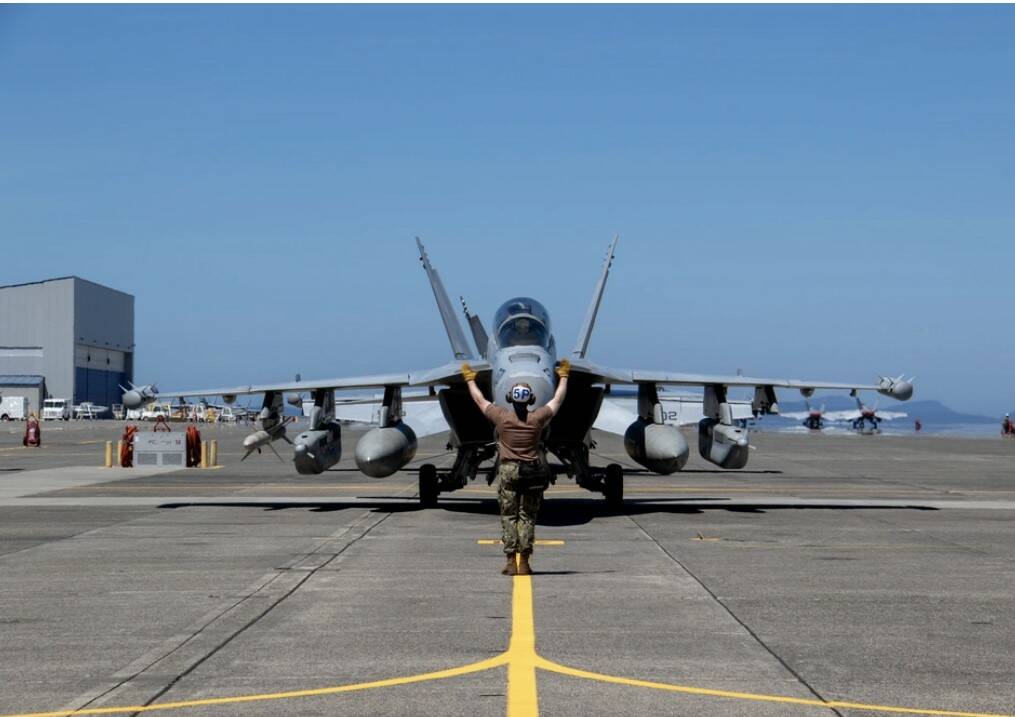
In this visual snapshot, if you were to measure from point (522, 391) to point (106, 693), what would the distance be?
687 cm

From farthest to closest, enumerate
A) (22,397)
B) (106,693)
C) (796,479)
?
1. (22,397)
2. (796,479)
3. (106,693)

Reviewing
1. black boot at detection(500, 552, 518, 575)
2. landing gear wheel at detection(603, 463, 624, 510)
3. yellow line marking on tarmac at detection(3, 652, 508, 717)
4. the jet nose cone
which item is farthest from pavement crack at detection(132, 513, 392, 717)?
landing gear wheel at detection(603, 463, 624, 510)

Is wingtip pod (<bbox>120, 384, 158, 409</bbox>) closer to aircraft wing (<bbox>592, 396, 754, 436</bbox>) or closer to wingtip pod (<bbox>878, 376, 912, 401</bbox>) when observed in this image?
aircraft wing (<bbox>592, 396, 754, 436</bbox>)

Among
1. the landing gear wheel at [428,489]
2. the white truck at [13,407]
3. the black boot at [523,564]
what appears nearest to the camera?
the black boot at [523,564]

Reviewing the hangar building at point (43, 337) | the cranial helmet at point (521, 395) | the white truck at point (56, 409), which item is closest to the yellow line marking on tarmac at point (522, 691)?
the cranial helmet at point (521, 395)

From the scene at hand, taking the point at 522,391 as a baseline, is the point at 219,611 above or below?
below

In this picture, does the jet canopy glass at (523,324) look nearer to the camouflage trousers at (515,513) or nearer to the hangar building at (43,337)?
the camouflage trousers at (515,513)

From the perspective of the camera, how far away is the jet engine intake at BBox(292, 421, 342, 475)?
68.5 feet

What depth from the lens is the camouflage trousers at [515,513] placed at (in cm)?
1245

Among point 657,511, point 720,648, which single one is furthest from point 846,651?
point 657,511

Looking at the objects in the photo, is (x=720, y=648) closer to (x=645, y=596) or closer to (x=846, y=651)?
(x=846, y=651)

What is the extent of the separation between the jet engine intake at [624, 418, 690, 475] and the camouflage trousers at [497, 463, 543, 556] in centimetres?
762

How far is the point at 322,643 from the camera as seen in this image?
872cm

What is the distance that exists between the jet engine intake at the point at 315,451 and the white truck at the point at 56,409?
379 ft
